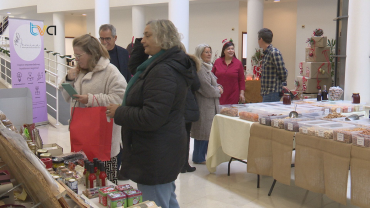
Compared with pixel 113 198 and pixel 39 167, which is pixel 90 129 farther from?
pixel 39 167

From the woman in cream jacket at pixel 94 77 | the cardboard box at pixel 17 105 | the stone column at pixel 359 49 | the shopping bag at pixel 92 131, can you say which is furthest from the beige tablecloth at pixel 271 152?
the cardboard box at pixel 17 105

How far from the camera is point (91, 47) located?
8.67 feet

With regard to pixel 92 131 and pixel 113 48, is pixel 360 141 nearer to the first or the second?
pixel 92 131

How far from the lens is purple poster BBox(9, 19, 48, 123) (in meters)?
6.43

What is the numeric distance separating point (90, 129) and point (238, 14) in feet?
37.0

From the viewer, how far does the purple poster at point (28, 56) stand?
643 centimetres

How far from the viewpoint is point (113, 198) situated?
5.59ft

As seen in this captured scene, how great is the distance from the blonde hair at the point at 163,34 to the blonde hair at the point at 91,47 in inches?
31.5

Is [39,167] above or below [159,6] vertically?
below

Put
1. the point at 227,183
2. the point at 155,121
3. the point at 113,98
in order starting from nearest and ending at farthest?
the point at 155,121
the point at 113,98
the point at 227,183

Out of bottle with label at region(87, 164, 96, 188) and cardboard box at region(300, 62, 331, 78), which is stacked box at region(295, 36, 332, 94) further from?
bottle with label at region(87, 164, 96, 188)

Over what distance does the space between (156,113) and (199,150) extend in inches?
116

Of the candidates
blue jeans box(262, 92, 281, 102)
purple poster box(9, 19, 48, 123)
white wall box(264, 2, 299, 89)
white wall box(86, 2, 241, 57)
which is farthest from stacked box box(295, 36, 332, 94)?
purple poster box(9, 19, 48, 123)

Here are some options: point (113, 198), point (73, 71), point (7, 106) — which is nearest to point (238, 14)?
point (7, 106)
